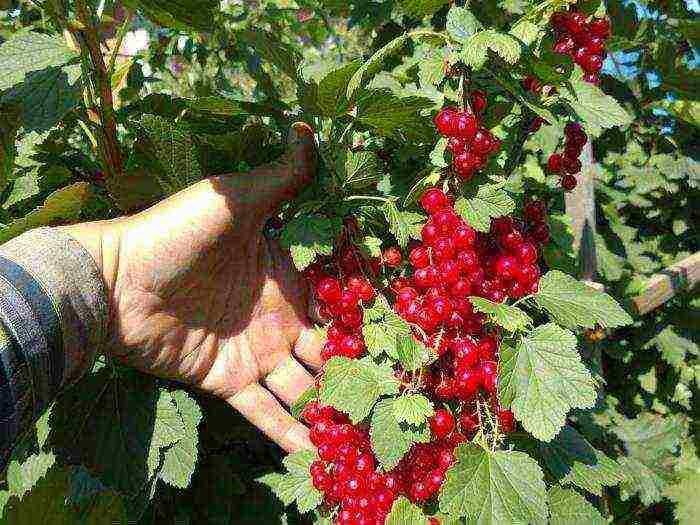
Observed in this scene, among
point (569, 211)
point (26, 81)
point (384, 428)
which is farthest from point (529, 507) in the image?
point (569, 211)

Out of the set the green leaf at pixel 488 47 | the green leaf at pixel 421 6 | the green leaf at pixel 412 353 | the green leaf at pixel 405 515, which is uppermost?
the green leaf at pixel 421 6

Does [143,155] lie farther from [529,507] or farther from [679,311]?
[679,311]

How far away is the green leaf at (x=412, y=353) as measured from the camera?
0.94 m

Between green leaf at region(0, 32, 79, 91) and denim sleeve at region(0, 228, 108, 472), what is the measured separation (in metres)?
0.27

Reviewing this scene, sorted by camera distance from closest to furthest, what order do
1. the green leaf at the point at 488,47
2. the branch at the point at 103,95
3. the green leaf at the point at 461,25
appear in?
1. the green leaf at the point at 488,47
2. the green leaf at the point at 461,25
3. the branch at the point at 103,95

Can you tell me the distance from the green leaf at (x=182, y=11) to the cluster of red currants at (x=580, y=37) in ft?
1.71

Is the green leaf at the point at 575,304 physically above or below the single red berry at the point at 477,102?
below

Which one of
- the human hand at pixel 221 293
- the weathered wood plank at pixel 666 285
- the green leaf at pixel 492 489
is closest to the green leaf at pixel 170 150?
the human hand at pixel 221 293

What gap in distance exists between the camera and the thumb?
3.51 ft

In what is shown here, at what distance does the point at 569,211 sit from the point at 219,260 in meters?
1.23

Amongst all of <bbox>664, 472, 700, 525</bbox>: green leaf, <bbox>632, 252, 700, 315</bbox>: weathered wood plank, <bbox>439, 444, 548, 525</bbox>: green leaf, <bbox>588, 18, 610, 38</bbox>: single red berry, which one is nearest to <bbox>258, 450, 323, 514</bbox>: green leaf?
<bbox>439, 444, 548, 525</bbox>: green leaf

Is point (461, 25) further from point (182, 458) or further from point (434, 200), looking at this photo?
point (182, 458)

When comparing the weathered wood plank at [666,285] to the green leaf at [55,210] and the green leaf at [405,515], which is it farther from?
the green leaf at [55,210]

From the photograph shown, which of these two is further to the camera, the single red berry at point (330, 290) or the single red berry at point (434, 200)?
the single red berry at point (330, 290)
